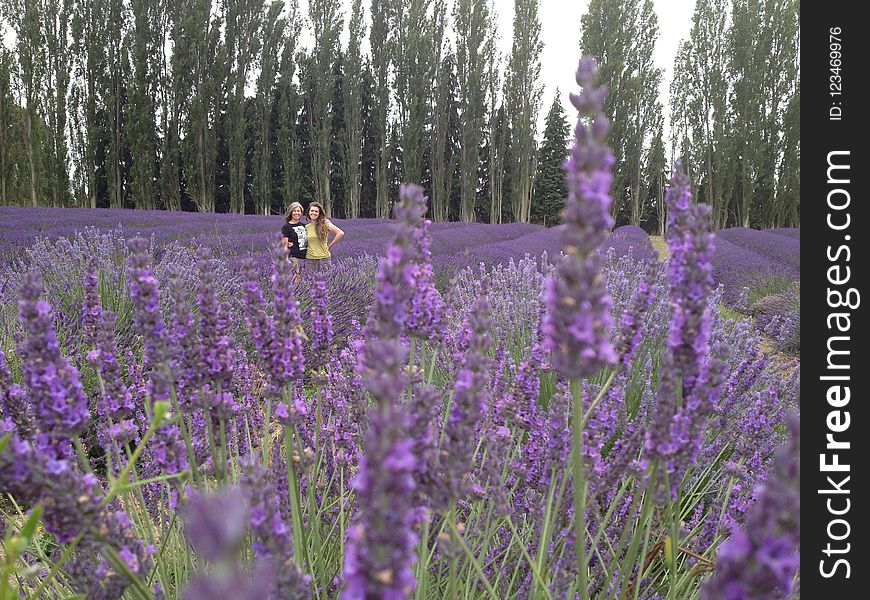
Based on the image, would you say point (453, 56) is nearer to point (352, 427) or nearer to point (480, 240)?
point (480, 240)

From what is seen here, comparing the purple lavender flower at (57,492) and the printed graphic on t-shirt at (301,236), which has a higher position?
the printed graphic on t-shirt at (301,236)

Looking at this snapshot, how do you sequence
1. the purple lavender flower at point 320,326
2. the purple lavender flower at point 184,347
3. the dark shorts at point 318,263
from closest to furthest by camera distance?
1. the purple lavender flower at point 184,347
2. the purple lavender flower at point 320,326
3. the dark shorts at point 318,263

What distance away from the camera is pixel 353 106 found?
81.8ft

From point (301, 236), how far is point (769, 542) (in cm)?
639

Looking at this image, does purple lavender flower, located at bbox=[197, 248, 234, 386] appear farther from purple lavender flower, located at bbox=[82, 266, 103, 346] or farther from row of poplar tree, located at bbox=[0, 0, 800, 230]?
row of poplar tree, located at bbox=[0, 0, 800, 230]

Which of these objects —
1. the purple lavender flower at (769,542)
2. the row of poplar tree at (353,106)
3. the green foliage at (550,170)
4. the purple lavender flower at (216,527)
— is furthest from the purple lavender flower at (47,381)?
the green foliage at (550,170)

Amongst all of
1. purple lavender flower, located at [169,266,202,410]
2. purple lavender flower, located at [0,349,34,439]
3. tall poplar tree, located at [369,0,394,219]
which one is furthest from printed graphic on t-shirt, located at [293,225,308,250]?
tall poplar tree, located at [369,0,394,219]

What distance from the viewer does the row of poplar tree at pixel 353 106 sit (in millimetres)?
21000

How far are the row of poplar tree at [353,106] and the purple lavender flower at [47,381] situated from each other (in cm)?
1988

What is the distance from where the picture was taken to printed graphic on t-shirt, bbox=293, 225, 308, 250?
21.3 ft

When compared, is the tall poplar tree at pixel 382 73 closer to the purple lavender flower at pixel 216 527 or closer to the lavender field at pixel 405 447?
the lavender field at pixel 405 447

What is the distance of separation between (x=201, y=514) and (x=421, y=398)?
0.56 meters

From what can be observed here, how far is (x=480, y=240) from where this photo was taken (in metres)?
14.7

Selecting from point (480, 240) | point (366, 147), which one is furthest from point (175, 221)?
point (366, 147)
